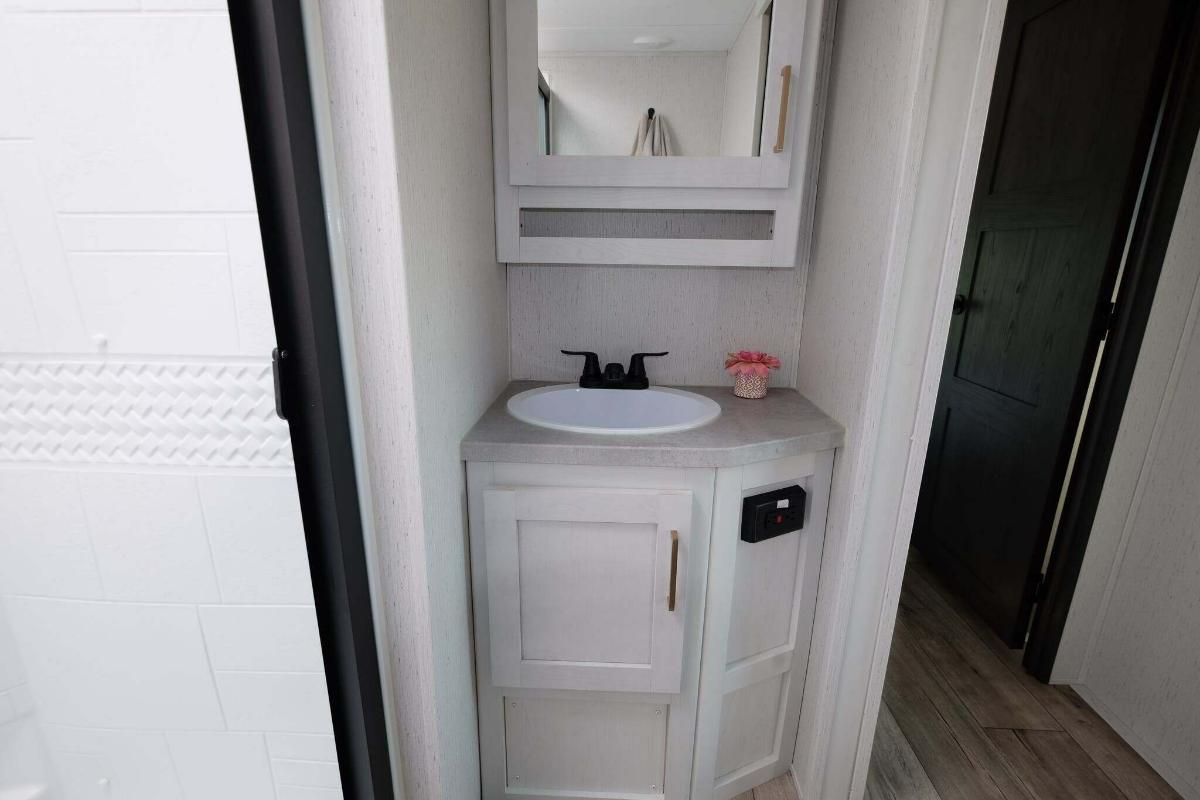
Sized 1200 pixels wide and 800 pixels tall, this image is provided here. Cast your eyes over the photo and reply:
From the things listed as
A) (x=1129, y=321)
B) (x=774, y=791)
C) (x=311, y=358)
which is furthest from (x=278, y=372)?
(x=1129, y=321)

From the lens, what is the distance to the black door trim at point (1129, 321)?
4.10 ft

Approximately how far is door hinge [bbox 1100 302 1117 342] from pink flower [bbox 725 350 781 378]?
35.3 inches

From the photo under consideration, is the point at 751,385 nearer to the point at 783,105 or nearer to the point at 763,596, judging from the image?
the point at 763,596

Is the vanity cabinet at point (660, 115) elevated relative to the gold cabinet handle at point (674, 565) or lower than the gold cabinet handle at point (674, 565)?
elevated

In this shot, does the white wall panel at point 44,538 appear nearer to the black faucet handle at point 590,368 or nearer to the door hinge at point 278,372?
the door hinge at point 278,372

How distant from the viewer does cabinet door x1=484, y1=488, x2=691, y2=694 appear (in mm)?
986

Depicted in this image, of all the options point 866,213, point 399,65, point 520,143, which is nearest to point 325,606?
point 399,65

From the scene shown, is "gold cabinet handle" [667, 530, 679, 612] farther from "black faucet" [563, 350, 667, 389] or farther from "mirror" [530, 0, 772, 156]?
"mirror" [530, 0, 772, 156]

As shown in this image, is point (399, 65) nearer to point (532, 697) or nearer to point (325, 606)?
point (325, 606)

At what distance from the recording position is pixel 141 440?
0.74 meters

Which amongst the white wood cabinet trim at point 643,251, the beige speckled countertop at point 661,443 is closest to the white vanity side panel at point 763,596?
the beige speckled countertop at point 661,443

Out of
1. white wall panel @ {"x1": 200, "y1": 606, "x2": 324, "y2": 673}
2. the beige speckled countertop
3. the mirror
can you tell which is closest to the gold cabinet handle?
the beige speckled countertop

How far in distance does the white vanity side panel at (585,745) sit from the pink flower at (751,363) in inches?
30.9

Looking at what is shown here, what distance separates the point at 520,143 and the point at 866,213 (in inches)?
29.3
